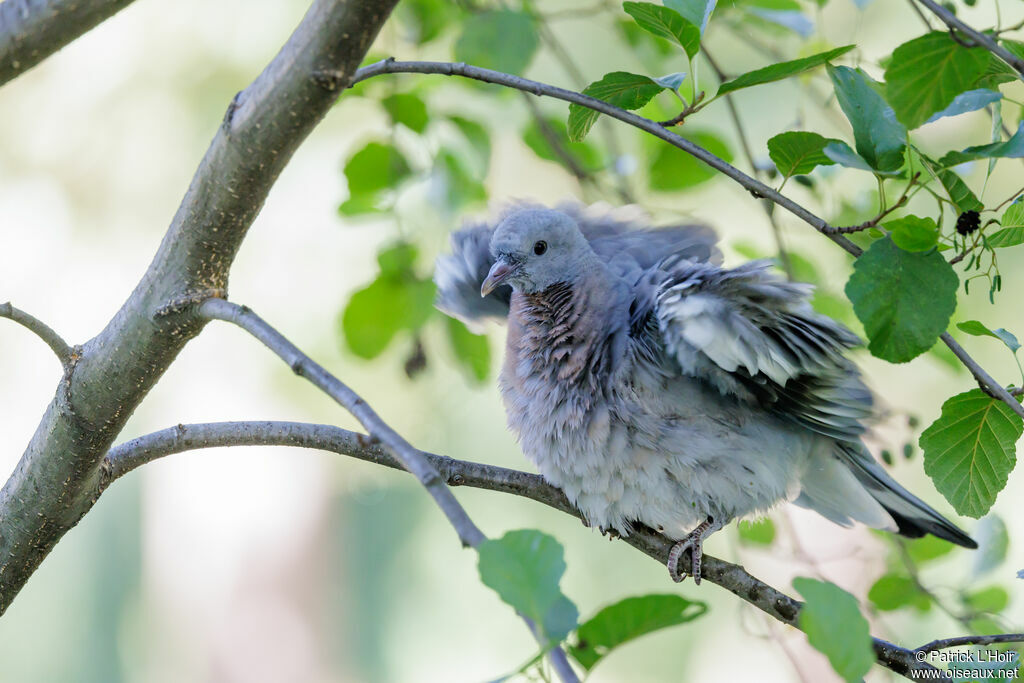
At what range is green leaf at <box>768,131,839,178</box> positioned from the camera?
0.91m

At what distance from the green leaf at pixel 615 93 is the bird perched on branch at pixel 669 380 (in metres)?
0.31

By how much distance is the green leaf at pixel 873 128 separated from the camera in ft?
2.70

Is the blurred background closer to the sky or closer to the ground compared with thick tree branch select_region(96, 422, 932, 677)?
closer to the sky

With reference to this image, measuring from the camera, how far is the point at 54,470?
993mm

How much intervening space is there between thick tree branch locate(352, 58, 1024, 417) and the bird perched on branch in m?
0.32

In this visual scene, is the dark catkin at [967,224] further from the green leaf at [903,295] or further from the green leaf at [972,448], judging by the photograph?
the green leaf at [972,448]

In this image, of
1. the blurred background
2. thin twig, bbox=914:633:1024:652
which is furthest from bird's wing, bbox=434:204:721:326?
the blurred background

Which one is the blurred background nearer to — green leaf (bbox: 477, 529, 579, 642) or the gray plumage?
the gray plumage

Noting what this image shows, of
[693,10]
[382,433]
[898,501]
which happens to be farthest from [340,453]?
[898,501]

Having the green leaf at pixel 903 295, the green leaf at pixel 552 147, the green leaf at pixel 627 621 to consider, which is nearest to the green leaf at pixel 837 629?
the green leaf at pixel 627 621

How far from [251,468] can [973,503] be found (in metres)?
3.85

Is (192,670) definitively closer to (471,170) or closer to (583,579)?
(583,579)

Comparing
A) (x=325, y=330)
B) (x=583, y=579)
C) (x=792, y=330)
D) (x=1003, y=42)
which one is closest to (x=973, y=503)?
(x=792, y=330)

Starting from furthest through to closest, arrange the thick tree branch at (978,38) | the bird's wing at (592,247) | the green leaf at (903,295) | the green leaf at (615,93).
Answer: the bird's wing at (592,247) < the green leaf at (615,93) < the green leaf at (903,295) < the thick tree branch at (978,38)
